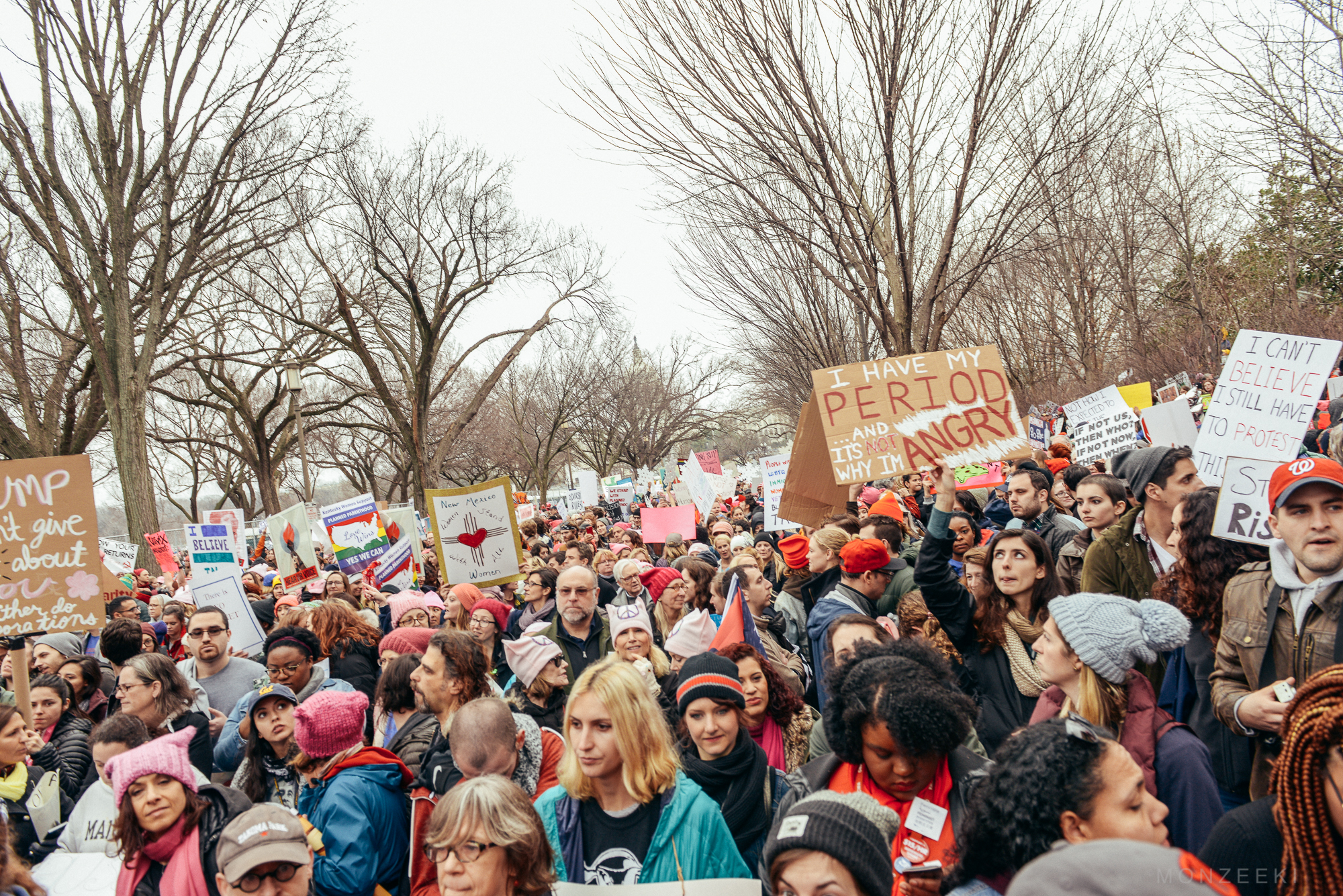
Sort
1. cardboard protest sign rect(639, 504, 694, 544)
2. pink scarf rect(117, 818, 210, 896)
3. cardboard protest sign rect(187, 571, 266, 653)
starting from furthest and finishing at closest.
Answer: cardboard protest sign rect(639, 504, 694, 544)
cardboard protest sign rect(187, 571, 266, 653)
pink scarf rect(117, 818, 210, 896)

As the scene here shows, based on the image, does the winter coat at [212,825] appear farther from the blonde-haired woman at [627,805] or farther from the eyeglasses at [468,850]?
the blonde-haired woman at [627,805]

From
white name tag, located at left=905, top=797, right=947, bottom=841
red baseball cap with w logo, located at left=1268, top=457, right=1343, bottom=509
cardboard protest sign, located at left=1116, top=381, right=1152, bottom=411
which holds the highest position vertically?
cardboard protest sign, located at left=1116, top=381, right=1152, bottom=411

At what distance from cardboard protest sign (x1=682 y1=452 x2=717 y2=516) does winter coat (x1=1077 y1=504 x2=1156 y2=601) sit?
342 inches

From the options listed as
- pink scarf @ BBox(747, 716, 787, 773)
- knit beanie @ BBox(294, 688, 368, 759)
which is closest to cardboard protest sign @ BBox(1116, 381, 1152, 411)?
pink scarf @ BBox(747, 716, 787, 773)

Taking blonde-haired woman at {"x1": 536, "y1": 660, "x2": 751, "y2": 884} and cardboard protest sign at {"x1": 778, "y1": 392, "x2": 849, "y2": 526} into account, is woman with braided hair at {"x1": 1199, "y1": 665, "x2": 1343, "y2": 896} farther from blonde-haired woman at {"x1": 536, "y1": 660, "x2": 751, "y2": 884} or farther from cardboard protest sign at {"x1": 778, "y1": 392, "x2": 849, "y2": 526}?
cardboard protest sign at {"x1": 778, "y1": 392, "x2": 849, "y2": 526}

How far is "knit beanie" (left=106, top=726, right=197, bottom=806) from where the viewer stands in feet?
10.1

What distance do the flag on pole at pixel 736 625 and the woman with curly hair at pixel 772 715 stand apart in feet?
1.16

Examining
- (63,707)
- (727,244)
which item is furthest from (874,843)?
(727,244)

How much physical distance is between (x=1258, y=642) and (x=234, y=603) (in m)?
7.41

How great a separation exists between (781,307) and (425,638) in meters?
15.4

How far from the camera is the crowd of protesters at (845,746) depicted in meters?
1.95

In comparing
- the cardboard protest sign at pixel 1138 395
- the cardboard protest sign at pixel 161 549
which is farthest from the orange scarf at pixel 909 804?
the cardboard protest sign at pixel 161 549

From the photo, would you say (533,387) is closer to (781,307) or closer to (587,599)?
(781,307)

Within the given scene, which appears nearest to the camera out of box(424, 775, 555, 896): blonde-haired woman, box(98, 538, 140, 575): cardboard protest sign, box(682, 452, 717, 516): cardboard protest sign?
box(424, 775, 555, 896): blonde-haired woman
